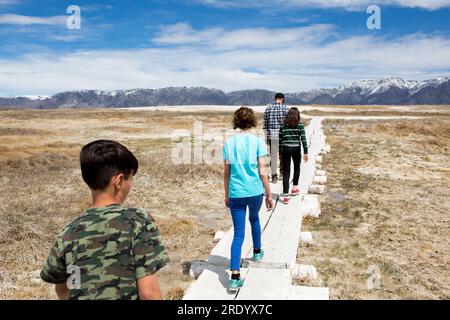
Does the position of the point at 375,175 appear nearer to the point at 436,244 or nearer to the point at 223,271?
the point at 436,244

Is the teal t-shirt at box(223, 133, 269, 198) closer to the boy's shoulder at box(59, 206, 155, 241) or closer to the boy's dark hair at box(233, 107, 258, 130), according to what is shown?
the boy's dark hair at box(233, 107, 258, 130)

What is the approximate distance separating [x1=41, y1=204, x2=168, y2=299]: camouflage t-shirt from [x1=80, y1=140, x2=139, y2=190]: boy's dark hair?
0.52 ft

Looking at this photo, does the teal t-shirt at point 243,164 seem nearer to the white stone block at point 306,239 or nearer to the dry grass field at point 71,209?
the dry grass field at point 71,209

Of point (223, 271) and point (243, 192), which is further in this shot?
A: point (223, 271)

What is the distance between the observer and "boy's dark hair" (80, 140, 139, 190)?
2084 millimetres

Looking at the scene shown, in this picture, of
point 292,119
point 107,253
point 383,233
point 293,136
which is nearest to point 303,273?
point 383,233

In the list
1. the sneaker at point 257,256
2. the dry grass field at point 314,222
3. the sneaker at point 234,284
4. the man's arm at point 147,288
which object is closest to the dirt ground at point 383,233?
the dry grass field at point 314,222

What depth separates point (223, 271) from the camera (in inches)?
209

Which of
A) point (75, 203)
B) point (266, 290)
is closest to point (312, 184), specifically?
point (75, 203)

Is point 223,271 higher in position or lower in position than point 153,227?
lower

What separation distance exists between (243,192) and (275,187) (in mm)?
5567

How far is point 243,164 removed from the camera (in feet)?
14.8

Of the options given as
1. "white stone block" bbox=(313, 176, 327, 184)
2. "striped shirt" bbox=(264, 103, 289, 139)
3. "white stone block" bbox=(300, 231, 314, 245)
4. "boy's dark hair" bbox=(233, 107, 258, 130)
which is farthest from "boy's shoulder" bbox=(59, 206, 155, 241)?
"white stone block" bbox=(313, 176, 327, 184)

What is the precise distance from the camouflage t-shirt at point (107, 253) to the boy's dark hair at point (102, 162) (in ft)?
0.52
